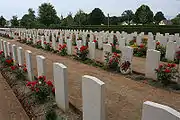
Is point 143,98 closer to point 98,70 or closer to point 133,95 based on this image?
point 133,95

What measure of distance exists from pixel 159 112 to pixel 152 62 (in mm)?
3734

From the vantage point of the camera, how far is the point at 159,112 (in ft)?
6.36

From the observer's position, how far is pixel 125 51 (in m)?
6.19

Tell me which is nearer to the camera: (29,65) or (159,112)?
(159,112)

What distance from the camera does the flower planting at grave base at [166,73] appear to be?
16.0 feet

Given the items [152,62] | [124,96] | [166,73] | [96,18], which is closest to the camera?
[124,96]

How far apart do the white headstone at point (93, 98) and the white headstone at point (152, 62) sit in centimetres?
308

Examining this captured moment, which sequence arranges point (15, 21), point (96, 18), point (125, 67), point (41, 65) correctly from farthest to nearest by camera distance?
1. point (15, 21)
2. point (96, 18)
3. point (125, 67)
4. point (41, 65)

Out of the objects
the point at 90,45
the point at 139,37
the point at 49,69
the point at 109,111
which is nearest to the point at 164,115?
the point at 109,111

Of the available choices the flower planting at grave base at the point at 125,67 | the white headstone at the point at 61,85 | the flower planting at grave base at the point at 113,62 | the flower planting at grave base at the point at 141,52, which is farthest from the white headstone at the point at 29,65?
the flower planting at grave base at the point at 141,52

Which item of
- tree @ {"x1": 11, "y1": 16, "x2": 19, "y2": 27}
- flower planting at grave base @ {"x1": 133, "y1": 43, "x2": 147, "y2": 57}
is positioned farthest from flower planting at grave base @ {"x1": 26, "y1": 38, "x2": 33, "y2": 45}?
tree @ {"x1": 11, "y1": 16, "x2": 19, "y2": 27}

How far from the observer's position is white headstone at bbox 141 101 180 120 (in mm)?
1813

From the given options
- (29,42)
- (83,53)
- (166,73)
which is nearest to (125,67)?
(166,73)

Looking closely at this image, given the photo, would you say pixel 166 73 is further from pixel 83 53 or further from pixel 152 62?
pixel 83 53
